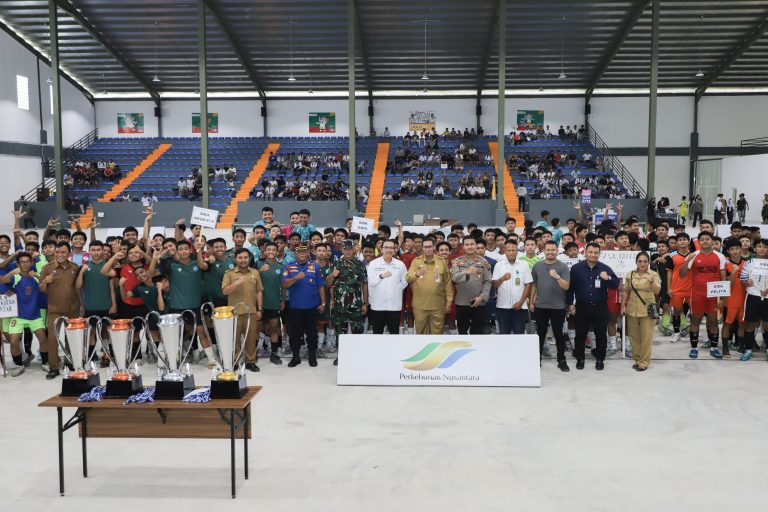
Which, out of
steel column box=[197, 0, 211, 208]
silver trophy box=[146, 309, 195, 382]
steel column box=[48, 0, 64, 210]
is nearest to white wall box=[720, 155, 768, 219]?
steel column box=[197, 0, 211, 208]

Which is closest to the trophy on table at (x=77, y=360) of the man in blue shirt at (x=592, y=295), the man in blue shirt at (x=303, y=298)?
the man in blue shirt at (x=303, y=298)

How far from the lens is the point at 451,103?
34156mm

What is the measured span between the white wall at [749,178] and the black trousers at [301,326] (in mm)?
25349

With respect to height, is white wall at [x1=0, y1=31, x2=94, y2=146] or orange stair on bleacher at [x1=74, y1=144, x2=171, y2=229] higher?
white wall at [x1=0, y1=31, x2=94, y2=146]

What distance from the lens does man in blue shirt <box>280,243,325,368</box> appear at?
8133mm

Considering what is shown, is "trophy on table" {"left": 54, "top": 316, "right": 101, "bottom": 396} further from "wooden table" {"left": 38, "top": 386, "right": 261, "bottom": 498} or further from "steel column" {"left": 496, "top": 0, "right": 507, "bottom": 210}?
"steel column" {"left": 496, "top": 0, "right": 507, "bottom": 210}

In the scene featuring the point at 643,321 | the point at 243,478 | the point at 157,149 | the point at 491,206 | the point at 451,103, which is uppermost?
the point at 451,103

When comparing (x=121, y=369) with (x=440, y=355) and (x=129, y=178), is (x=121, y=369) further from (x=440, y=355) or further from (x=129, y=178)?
(x=129, y=178)

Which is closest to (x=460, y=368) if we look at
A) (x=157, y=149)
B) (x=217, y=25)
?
(x=217, y=25)

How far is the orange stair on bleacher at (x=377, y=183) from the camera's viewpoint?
89.9ft

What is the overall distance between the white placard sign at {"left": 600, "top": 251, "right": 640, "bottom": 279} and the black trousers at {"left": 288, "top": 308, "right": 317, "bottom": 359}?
12.3 ft

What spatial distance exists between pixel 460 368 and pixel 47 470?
411 centimetres

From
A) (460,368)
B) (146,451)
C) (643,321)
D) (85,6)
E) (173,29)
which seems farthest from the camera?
(173,29)

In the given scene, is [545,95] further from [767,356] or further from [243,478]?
[243,478]
